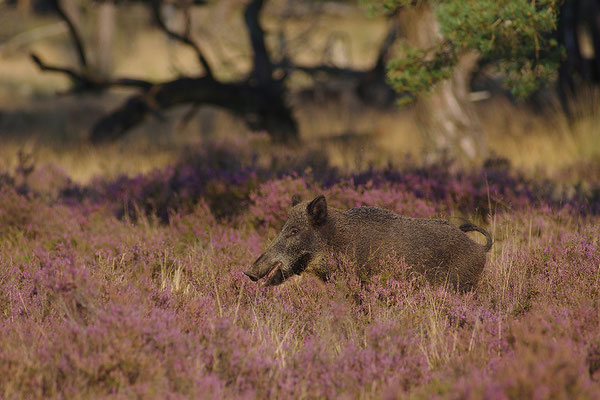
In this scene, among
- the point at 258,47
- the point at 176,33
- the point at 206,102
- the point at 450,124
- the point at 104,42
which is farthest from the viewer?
the point at 104,42

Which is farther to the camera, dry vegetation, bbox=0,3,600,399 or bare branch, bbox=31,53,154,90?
bare branch, bbox=31,53,154,90

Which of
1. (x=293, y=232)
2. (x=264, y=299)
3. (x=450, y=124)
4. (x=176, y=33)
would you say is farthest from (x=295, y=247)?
(x=176, y=33)

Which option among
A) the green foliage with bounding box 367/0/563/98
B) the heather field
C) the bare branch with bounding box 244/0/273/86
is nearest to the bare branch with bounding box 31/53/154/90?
the bare branch with bounding box 244/0/273/86

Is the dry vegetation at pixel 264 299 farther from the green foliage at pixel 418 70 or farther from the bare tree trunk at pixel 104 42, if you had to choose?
the bare tree trunk at pixel 104 42

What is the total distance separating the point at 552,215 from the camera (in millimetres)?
6301

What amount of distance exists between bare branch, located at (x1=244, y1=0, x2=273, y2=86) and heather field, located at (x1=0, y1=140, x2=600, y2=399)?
579 cm

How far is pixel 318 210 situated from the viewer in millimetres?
4648

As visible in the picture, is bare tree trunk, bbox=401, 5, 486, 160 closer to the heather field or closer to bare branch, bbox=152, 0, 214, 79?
the heather field

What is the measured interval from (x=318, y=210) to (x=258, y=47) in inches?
342

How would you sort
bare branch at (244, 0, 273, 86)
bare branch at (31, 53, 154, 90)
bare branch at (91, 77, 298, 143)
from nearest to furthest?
bare branch at (31, 53, 154, 90) → bare branch at (91, 77, 298, 143) → bare branch at (244, 0, 273, 86)

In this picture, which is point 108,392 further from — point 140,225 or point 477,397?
point 140,225

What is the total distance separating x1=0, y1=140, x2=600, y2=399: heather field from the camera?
3.38m

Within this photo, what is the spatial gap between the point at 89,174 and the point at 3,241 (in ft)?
14.1

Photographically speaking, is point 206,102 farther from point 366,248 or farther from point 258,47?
point 366,248
